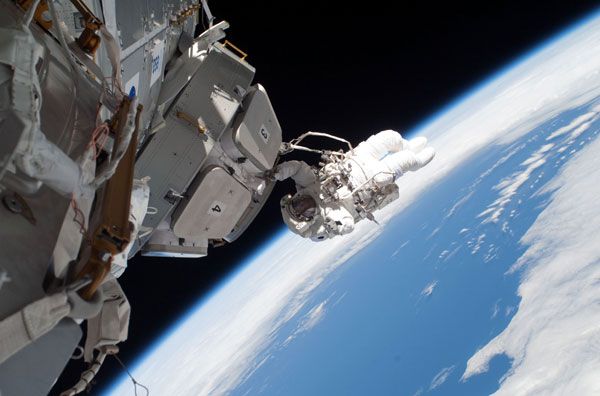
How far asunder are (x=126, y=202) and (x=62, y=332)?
19.9 inches

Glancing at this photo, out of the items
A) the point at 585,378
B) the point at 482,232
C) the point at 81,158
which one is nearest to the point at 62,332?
the point at 81,158

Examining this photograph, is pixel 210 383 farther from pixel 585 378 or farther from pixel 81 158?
pixel 81 158

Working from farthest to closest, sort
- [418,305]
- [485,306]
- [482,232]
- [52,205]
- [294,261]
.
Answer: [294,261], [482,232], [418,305], [485,306], [52,205]

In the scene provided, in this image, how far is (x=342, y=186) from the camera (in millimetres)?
6621

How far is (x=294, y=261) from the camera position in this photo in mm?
70562

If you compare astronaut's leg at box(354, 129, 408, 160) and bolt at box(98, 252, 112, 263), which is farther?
astronaut's leg at box(354, 129, 408, 160)

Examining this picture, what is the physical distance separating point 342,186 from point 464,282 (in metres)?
26.4

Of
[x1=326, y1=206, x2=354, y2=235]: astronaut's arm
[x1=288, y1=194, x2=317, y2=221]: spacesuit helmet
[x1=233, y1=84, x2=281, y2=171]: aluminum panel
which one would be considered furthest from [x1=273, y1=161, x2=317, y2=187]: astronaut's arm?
[x1=326, y1=206, x2=354, y2=235]: astronaut's arm

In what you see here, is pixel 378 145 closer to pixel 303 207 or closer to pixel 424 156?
pixel 424 156

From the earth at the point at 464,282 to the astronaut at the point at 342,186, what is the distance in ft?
37.2

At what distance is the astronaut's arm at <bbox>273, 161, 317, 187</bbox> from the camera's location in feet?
20.4

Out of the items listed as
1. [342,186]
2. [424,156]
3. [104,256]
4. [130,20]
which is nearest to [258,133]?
[342,186]

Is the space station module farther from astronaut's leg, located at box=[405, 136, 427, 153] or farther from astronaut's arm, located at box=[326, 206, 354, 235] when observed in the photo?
astronaut's leg, located at box=[405, 136, 427, 153]

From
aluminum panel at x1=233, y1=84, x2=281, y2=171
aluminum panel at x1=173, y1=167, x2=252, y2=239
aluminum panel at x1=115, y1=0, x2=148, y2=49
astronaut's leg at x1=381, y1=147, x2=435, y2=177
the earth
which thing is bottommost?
the earth
